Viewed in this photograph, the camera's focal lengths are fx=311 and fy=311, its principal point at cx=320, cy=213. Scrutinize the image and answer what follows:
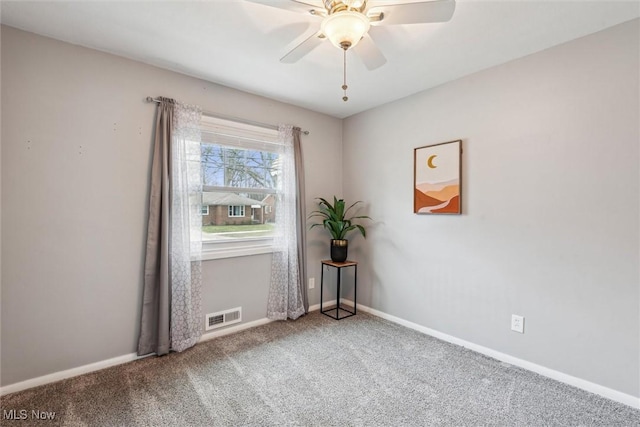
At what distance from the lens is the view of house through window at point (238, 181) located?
2.87 meters

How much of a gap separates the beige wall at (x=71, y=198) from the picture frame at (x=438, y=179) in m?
2.21

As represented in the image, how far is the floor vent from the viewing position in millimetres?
2795

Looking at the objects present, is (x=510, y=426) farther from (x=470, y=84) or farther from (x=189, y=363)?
(x=470, y=84)

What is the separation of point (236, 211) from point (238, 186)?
25 cm

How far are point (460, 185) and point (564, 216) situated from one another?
2.51 feet

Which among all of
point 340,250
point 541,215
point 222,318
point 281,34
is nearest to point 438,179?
point 541,215

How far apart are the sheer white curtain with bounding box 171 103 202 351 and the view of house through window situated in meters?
0.18

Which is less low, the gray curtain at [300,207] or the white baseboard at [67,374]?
the gray curtain at [300,207]

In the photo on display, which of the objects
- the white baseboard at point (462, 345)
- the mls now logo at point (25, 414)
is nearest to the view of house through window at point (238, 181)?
the white baseboard at point (462, 345)

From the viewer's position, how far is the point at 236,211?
3.08m

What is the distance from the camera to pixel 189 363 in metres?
2.35

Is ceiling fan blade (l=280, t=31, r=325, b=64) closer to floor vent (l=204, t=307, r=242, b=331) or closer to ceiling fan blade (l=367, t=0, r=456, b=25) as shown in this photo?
ceiling fan blade (l=367, t=0, r=456, b=25)

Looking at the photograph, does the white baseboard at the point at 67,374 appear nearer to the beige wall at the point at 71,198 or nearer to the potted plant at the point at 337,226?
the beige wall at the point at 71,198

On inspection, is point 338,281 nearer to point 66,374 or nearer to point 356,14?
point 66,374
